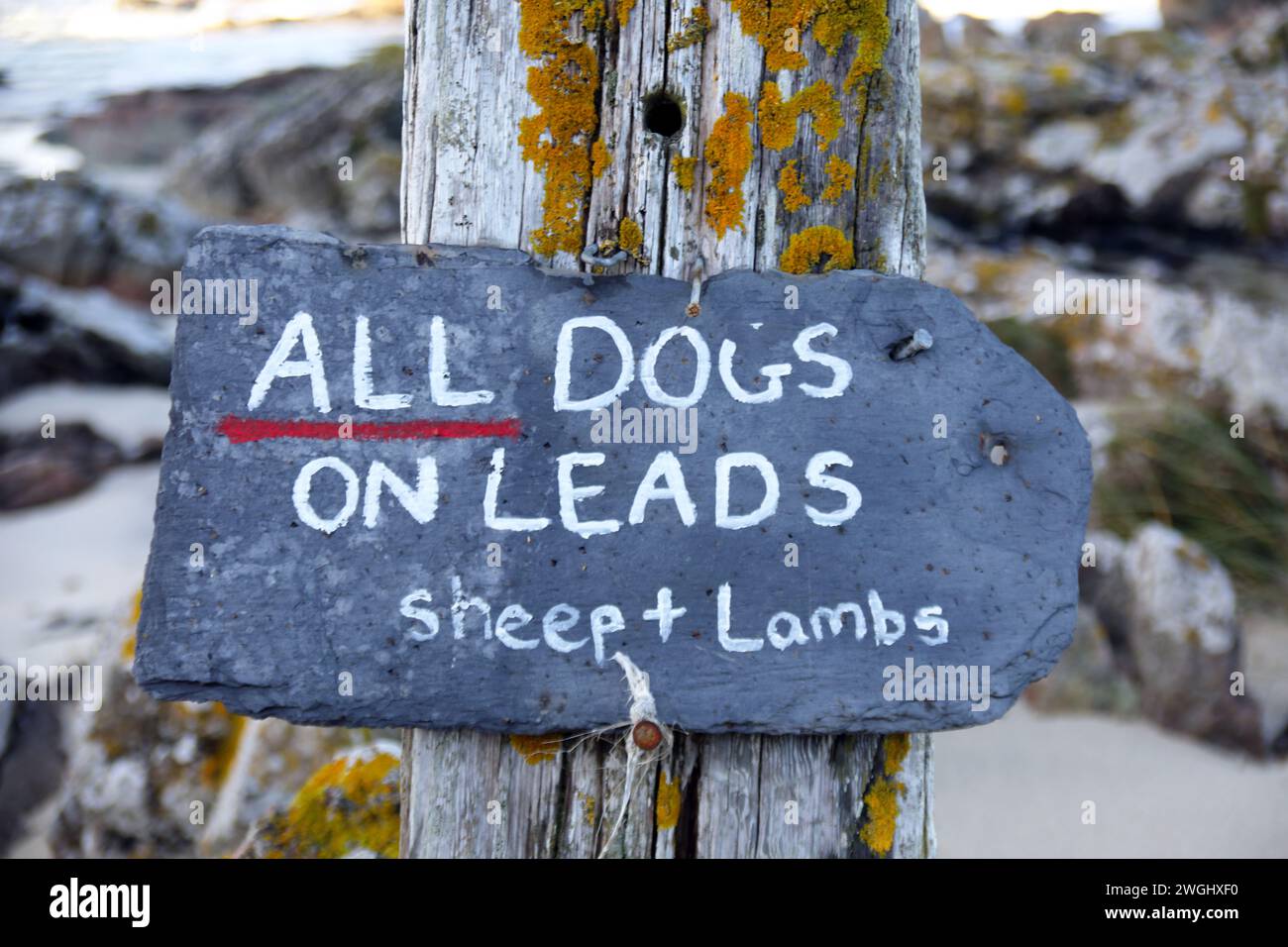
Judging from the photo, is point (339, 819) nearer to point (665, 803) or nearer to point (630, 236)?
point (665, 803)

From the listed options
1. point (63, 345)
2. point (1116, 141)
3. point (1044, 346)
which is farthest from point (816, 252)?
point (1116, 141)

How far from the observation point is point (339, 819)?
2.45m

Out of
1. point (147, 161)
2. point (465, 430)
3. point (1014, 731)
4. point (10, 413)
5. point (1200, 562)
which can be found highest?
point (147, 161)

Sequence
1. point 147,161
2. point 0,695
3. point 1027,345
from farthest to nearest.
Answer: point 147,161
point 1027,345
point 0,695

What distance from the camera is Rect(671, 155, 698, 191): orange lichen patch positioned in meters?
1.57

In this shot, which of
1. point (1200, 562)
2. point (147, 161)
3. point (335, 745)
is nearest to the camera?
point (335, 745)

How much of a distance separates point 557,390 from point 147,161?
54.6ft

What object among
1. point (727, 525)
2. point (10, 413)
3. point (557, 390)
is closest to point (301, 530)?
point (557, 390)

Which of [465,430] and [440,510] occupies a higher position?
[465,430]

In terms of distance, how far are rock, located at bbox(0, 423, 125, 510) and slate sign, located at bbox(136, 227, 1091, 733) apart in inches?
218

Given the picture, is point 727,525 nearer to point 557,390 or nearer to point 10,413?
point 557,390

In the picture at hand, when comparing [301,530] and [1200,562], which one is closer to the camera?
[301,530]

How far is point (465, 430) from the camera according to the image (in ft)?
5.14

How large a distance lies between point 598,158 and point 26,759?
3.76 metres
